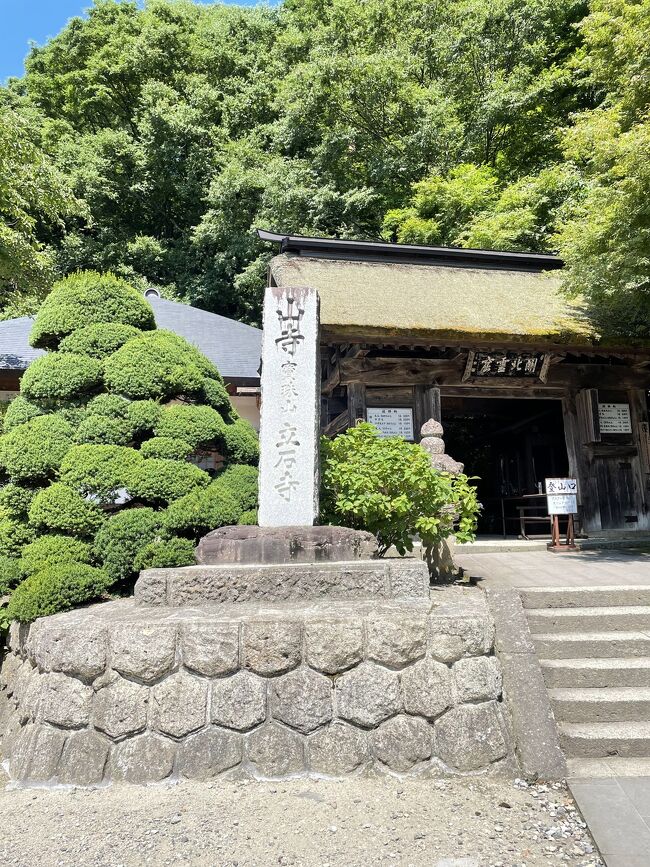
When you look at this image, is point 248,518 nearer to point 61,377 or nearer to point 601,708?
point 61,377

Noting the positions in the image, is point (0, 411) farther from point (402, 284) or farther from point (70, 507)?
point (402, 284)

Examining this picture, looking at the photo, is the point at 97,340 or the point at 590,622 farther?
the point at 97,340

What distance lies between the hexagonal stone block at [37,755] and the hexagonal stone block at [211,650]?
2.74 feet

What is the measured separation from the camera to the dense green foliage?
57.4 ft

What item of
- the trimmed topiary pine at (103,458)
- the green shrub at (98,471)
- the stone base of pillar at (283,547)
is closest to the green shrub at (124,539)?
the trimmed topiary pine at (103,458)

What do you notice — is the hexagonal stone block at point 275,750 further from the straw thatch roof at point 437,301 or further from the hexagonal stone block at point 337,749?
the straw thatch roof at point 437,301

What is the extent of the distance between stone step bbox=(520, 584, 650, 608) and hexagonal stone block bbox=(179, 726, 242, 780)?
247 cm

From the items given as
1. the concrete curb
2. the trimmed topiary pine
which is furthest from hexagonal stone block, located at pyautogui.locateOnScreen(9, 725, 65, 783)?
the concrete curb

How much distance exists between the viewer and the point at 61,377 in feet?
16.0

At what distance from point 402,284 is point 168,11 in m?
22.0

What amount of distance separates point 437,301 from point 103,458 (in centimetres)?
662

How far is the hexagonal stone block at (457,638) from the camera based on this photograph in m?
3.18

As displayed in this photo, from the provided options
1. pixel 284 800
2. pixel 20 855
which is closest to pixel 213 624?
pixel 284 800

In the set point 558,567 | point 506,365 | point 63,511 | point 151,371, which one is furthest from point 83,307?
point 506,365
